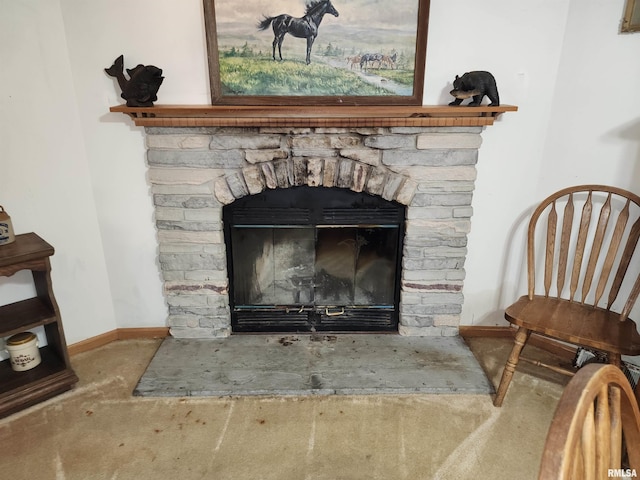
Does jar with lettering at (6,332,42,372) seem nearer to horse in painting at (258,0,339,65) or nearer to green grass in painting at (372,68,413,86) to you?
horse in painting at (258,0,339,65)

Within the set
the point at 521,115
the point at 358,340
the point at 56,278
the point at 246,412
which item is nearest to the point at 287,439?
the point at 246,412

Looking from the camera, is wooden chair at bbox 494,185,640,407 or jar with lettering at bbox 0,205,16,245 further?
jar with lettering at bbox 0,205,16,245

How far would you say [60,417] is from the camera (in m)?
1.92

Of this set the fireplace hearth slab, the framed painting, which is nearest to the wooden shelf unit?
the fireplace hearth slab

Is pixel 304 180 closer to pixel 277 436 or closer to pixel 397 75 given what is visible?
pixel 397 75

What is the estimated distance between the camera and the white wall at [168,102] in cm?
193

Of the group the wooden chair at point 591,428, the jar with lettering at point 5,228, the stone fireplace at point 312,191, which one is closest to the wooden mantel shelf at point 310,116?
the stone fireplace at point 312,191

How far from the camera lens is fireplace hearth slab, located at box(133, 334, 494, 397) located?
2053 mm

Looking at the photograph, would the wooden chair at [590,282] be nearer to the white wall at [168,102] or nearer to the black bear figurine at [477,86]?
the white wall at [168,102]

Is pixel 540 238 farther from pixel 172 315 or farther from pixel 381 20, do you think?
pixel 172 315

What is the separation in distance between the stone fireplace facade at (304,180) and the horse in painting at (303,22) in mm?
→ 407

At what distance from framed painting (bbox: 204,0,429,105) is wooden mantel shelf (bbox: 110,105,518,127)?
10 cm

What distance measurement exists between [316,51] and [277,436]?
5.50 feet

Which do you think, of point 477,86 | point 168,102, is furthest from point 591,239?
point 168,102
